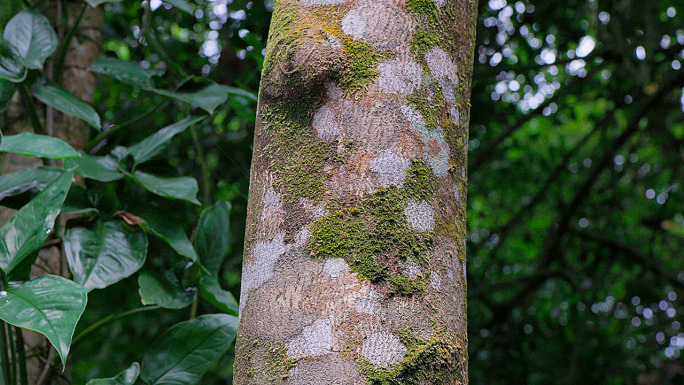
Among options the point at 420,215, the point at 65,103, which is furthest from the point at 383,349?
the point at 65,103

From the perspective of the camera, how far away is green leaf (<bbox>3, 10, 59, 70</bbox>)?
1.29 metres

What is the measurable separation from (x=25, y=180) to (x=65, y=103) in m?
0.22

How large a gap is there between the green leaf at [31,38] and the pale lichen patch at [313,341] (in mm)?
1003

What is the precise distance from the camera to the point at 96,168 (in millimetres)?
1268

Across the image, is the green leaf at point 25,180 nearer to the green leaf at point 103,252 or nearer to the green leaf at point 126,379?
the green leaf at point 103,252

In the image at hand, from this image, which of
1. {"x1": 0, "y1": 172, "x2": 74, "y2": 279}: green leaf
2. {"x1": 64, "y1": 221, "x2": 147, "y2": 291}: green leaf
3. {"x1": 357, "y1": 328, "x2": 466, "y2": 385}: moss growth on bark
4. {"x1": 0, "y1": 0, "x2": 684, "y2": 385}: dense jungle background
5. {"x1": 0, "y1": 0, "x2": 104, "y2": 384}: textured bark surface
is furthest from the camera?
{"x1": 0, "y1": 0, "x2": 684, "y2": 385}: dense jungle background

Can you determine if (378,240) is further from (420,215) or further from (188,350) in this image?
(188,350)

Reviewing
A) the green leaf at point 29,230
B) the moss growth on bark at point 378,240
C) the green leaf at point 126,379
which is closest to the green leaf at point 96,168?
the green leaf at point 29,230

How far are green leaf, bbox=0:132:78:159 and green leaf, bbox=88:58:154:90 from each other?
0.40 meters

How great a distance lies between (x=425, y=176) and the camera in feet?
2.30

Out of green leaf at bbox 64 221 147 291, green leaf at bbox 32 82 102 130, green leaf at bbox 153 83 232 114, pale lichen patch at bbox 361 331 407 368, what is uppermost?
pale lichen patch at bbox 361 331 407 368

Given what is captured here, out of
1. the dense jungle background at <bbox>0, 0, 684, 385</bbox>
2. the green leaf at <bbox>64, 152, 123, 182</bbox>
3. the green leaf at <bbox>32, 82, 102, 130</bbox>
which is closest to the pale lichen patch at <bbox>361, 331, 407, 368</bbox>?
the green leaf at <bbox>64, 152, 123, 182</bbox>

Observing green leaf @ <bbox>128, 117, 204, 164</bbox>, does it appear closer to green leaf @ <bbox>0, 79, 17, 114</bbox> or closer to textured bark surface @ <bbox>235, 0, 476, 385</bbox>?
green leaf @ <bbox>0, 79, 17, 114</bbox>

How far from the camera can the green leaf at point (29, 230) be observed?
0.97 m
